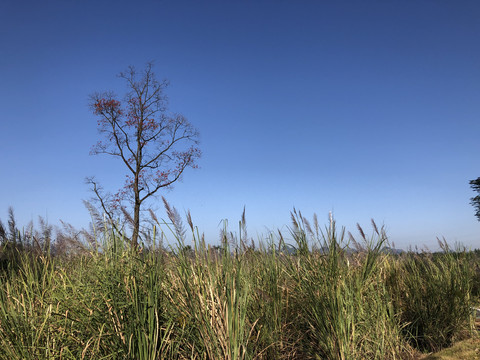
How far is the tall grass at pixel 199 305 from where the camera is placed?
7.53 feet

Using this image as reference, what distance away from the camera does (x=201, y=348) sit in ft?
8.05

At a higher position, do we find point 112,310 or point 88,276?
point 88,276

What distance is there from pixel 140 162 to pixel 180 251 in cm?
1594

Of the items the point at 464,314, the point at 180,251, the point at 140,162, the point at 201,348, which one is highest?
the point at 140,162

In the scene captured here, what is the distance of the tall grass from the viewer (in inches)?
90.4

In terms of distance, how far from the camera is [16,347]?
2357 millimetres

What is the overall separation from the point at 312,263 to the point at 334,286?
18.6 inches

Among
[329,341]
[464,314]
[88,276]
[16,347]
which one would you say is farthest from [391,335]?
[16,347]

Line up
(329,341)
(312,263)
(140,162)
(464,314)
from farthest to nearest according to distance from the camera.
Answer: (140,162) → (464,314) → (312,263) → (329,341)

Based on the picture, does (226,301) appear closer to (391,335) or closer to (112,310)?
(112,310)

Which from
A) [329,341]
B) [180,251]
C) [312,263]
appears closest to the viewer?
[180,251]

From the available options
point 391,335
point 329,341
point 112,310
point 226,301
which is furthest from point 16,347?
point 391,335

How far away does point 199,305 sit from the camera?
7.70 feet

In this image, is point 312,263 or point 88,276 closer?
point 88,276
